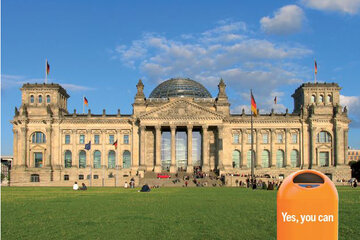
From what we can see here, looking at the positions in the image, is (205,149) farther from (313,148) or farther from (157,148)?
(313,148)

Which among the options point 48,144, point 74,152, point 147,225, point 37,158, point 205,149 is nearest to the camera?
point 147,225

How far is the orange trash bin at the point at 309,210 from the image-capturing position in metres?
6.36

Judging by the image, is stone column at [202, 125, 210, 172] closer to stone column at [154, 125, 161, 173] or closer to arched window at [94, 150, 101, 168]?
stone column at [154, 125, 161, 173]

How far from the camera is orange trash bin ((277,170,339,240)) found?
6.36m

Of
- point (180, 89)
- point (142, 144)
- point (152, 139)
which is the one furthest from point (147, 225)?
point (180, 89)

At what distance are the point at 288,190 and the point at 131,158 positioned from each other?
3873 inches

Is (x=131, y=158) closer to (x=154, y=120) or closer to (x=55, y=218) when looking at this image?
(x=154, y=120)

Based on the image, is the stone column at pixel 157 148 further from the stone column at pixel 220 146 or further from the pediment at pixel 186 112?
the stone column at pixel 220 146

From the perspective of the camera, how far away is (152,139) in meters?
106

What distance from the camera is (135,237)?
51.1 feet

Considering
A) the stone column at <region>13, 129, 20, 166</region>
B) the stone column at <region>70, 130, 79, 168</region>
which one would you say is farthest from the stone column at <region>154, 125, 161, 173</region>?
the stone column at <region>13, 129, 20, 166</region>

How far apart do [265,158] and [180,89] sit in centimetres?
2656

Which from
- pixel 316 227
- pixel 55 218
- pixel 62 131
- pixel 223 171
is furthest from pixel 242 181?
pixel 316 227

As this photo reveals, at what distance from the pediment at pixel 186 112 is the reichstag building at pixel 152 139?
1.76m
